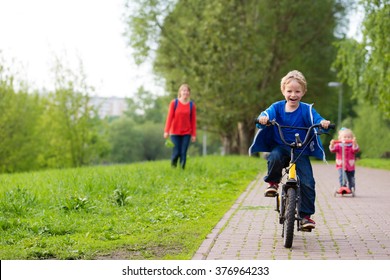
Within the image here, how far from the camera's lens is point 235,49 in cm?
3366

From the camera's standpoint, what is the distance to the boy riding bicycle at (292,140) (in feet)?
25.4

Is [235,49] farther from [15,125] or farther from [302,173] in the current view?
[302,173]

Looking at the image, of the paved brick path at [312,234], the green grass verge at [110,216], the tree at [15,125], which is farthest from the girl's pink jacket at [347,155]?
the tree at [15,125]

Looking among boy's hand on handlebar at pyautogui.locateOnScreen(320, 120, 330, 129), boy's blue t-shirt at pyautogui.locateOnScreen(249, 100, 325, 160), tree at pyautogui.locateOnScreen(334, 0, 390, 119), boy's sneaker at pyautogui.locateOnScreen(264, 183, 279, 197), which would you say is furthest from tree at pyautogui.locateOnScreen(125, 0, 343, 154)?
boy's hand on handlebar at pyautogui.locateOnScreen(320, 120, 330, 129)

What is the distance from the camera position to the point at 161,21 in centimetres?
3766

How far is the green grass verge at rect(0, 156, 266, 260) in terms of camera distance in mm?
7125

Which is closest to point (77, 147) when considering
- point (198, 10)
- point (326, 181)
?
point (198, 10)

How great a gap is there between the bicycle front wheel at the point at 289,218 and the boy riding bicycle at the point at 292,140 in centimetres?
34

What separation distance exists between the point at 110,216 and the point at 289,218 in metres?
2.93

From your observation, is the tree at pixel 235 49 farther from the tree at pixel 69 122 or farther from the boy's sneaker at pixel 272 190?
the boy's sneaker at pixel 272 190

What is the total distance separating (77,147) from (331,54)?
55.3ft

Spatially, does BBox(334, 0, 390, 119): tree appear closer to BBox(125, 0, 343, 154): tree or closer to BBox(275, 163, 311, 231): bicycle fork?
BBox(125, 0, 343, 154): tree

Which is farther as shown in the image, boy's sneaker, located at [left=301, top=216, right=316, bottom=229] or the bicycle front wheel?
boy's sneaker, located at [left=301, top=216, right=316, bottom=229]
